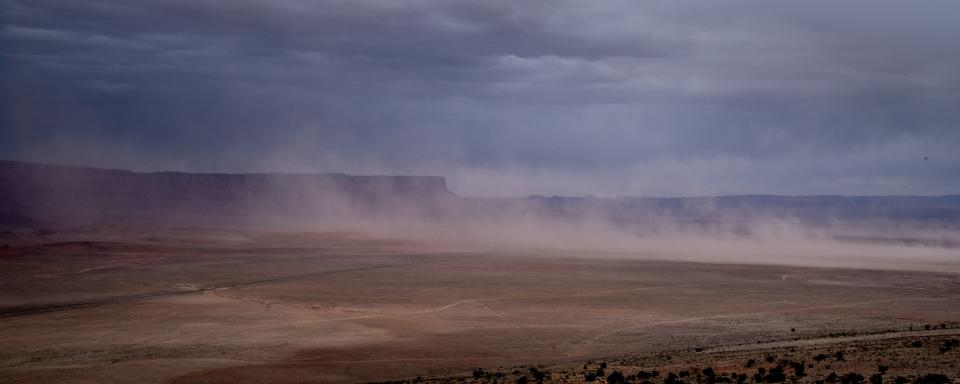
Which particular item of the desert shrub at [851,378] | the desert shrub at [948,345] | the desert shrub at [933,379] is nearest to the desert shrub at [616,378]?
the desert shrub at [851,378]

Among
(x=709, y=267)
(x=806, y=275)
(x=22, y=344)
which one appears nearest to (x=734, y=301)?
(x=806, y=275)

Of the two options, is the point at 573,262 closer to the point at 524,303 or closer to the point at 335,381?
the point at 524,303

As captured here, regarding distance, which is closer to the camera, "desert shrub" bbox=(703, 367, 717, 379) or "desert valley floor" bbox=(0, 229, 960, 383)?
"desert shrub" bbox=(703, 367, 717, 379)

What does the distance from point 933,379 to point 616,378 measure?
27.4 ft

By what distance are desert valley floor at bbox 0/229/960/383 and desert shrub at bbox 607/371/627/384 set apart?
1.81 ft

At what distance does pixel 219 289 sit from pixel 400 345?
85.7 feet

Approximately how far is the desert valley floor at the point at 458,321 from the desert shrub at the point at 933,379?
0.45 metres

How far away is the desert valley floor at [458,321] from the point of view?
30062 millimetres

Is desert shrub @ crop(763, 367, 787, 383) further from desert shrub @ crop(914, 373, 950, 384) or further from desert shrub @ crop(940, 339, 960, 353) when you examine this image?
desert shrub @ crop(940, 339, 960, 353)

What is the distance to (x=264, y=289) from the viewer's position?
59250 mm

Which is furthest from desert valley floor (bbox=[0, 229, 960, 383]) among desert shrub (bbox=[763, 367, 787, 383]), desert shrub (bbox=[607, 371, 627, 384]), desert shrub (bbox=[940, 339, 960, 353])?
desert shrub (bbox=[940, 339, 960, 353])

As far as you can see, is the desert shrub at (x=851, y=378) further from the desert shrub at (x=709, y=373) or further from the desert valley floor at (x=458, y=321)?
the desert shrub at (x=709, y=373)

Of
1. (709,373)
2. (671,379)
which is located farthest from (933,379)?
(671,379)

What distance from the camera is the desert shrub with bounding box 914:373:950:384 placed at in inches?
897
